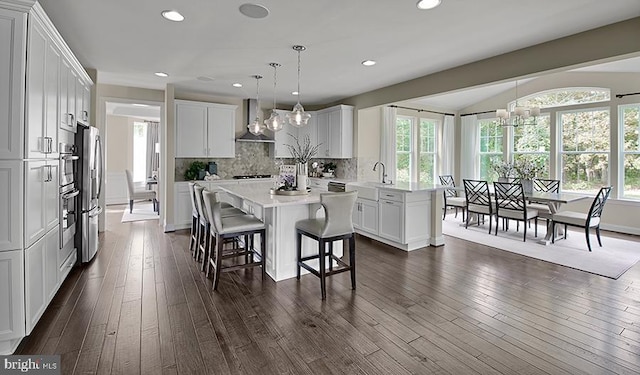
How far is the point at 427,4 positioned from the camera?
2762 millimetres

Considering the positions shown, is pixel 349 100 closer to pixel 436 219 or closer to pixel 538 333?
pixel 436 219

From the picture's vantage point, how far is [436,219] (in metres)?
5.00

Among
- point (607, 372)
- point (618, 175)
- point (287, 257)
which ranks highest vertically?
point (618, 175)

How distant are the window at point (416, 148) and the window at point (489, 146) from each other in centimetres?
119

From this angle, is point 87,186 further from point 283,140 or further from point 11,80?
point 283,140

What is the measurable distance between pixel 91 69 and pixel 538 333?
20.0 ft

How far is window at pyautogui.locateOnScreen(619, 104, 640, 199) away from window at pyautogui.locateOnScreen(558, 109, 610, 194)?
Result: 0.25 meters

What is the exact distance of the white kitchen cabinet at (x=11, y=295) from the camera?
213cm

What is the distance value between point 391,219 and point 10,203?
13.6 feet

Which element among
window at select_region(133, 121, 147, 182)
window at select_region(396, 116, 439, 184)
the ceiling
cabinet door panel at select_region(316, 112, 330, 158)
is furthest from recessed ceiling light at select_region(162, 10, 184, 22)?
window at select_region(133, 121, 147, 182)

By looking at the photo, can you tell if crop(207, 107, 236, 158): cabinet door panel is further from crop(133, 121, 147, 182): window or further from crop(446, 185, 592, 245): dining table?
crop(133, 121, 147, 182): window

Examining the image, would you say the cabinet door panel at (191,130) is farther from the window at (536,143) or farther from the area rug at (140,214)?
the window at (536,143)

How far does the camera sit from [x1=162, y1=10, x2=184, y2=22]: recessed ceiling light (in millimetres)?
2918

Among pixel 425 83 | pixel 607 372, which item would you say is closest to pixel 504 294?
pixel 607 372
